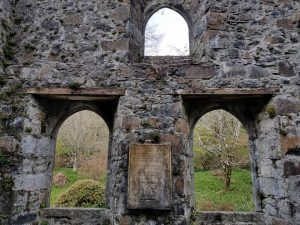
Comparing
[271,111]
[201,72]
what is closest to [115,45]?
[201,72]

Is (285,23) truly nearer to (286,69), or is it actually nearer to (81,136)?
(286,69)

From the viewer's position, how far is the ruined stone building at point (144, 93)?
3969 mm

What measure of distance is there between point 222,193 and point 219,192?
0.37 feet

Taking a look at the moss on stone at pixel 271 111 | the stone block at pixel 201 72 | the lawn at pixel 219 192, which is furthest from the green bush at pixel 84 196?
the moss on stone at pixel 271 111

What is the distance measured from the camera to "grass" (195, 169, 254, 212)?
8.20m

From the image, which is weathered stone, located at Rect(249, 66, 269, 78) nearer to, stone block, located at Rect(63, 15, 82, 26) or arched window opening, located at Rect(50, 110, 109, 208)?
stone block, located at Rect(63, 15, 82, 26)

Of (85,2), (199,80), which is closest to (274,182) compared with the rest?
(199,80)

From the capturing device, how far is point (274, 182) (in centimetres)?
403

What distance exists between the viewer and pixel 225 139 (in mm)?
10695

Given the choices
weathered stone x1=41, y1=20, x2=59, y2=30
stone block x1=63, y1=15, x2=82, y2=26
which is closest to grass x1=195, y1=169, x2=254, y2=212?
stone block x1=63, y1=15, x2=82, y2=26

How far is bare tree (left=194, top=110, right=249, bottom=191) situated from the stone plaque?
6618 mm

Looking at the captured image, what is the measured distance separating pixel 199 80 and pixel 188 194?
1.81 meters

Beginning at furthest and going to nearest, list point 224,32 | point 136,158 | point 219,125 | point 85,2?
→ point 219,125 < point 85,2 < point 224,32 < point 136,158

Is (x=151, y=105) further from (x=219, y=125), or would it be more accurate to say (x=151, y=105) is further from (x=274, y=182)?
(x=219, y=125)
